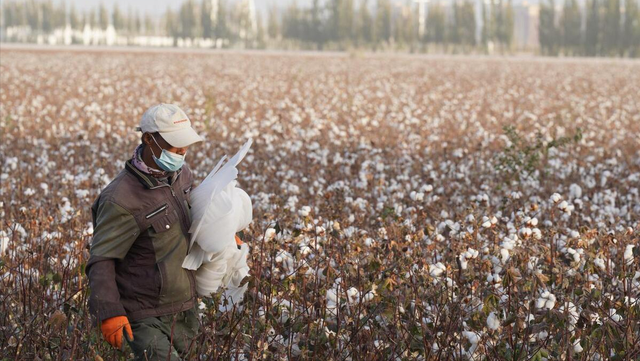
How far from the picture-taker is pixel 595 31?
81.9 metres

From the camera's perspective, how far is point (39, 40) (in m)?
119

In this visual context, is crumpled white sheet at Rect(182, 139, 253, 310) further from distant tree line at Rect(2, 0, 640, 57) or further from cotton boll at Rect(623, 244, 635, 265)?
distant tree line at Rect(2, 0, 640, 57)

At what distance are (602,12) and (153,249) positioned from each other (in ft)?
286

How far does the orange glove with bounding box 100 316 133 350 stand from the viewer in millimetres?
3256

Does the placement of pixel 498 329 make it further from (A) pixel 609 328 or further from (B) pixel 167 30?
(B) pixel 167 30

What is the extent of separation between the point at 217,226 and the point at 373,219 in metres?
3.55

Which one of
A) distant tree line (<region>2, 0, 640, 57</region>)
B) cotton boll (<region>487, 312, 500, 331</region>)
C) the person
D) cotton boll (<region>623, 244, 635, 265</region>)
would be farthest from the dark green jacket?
distant tree line (<region>2, 0, 640, 57</region>)

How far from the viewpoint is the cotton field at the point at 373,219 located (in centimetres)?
366

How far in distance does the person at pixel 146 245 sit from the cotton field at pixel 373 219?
17cm

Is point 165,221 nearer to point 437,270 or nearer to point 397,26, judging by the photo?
point 437,270

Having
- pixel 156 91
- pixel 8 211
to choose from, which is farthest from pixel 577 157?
pixel 156 91

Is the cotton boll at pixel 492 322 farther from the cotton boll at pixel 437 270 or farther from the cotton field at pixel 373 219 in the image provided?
the cotton boll at pixel 437 270

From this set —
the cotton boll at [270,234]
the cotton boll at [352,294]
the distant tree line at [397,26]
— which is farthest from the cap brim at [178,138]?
the distant tree line at [397,26]

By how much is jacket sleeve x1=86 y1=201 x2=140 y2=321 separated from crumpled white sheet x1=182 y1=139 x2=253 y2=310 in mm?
284
